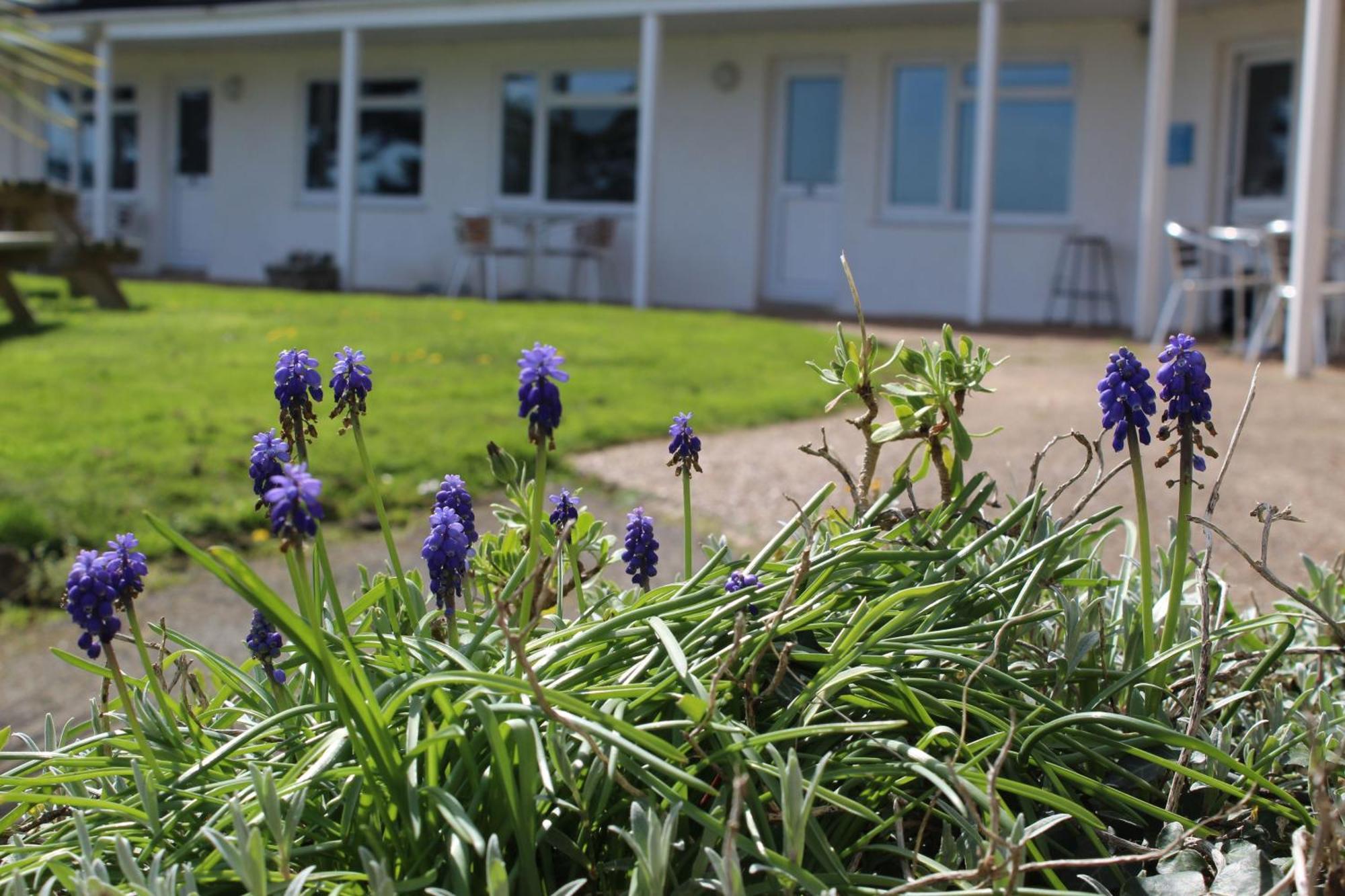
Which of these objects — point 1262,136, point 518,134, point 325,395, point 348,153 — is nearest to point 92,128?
point 348,153

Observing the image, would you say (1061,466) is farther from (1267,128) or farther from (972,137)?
(972,137)

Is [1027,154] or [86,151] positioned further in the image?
[86,151]

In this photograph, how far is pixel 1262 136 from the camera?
13172mm

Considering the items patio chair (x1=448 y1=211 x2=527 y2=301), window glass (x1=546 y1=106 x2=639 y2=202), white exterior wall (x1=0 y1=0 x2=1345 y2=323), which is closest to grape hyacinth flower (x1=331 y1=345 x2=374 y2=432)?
white exterior wall (x1=0 y1=0 x2=1345 y2=323)

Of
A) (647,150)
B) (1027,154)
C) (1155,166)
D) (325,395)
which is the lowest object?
(325,395)

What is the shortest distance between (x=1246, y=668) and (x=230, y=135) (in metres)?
19.1

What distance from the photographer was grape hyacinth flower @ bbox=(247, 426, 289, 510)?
1207 millimetres

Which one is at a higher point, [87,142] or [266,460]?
[87,142]

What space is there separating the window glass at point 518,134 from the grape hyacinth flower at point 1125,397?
1636cm

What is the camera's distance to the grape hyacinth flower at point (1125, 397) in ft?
4.11

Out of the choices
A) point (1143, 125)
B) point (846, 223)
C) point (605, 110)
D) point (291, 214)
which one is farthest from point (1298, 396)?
point (291, 214)

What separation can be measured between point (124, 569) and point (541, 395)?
1.32ft

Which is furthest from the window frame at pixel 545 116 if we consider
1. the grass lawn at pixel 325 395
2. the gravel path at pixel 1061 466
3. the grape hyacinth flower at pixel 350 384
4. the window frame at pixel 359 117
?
the grape hyacinth flower at pixel 350 384

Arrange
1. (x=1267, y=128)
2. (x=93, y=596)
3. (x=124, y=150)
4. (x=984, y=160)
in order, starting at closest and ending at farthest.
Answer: (x=93, y=596) < (x=984, y=160) < (x=1267, y=128) < (x=124, y=150)
